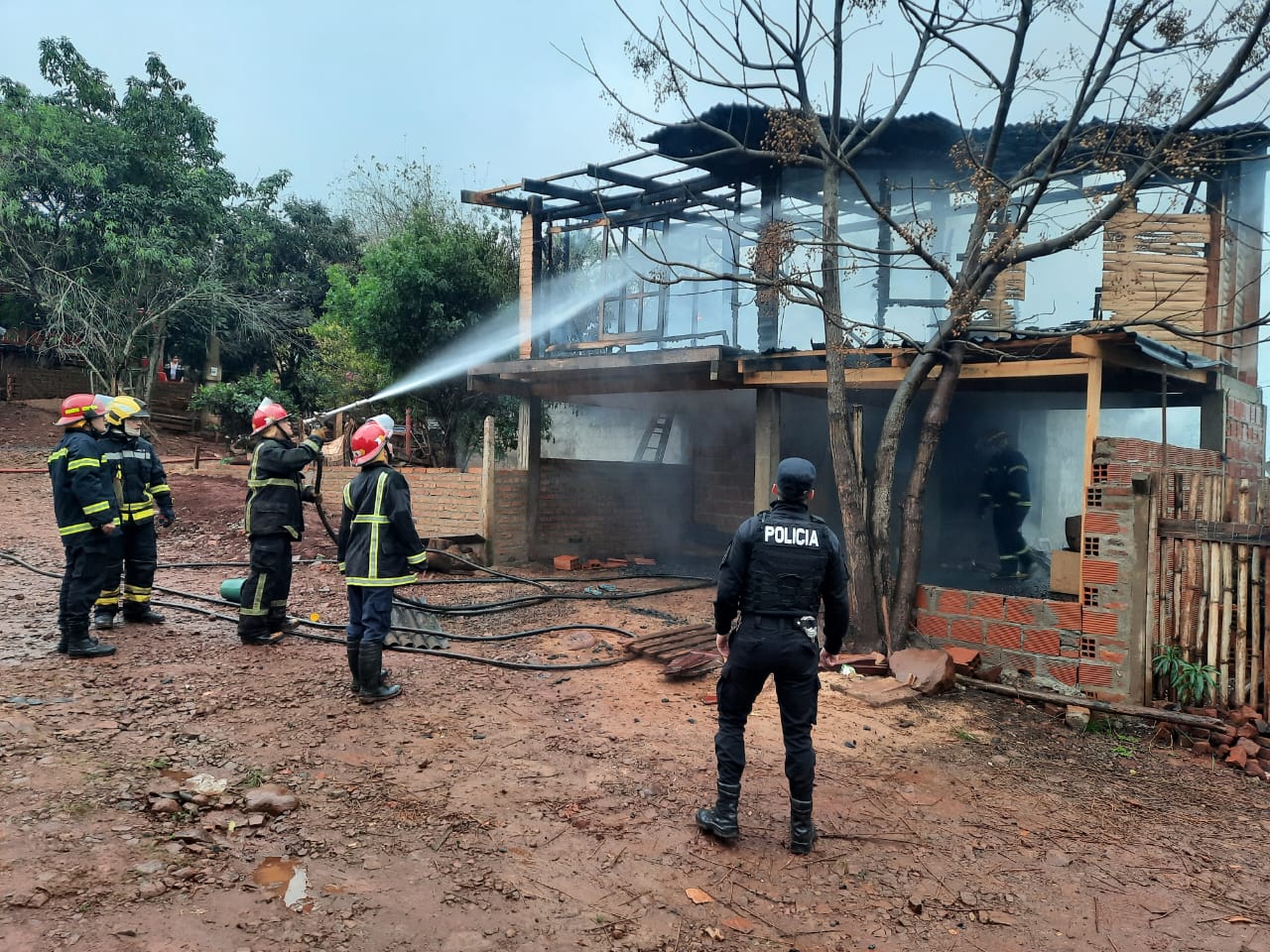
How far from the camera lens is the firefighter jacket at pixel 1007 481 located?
33.2 feet

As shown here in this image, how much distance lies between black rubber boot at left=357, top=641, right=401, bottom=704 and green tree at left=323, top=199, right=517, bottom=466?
10.2 meters

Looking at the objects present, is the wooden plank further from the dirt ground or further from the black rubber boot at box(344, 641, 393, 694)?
the black rubber boot at box(344, 641, 393, 694)

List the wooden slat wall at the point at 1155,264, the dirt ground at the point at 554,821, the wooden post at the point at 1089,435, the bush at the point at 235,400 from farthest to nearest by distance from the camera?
the bush at the point at 235,400 → the wooden slat wall at the point at 1155,264 → the wooden post at the point at 1089,435 → the dirt ground at the point at 554,821

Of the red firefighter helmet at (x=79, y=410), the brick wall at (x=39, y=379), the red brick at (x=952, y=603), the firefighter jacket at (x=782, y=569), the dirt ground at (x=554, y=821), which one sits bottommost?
the dirt ground at (x=554, y=821)

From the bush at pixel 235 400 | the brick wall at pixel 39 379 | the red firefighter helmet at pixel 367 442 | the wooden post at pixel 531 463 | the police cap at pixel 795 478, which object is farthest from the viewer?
the brick wall at pixel 39 379

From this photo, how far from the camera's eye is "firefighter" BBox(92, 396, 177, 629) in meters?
6.55

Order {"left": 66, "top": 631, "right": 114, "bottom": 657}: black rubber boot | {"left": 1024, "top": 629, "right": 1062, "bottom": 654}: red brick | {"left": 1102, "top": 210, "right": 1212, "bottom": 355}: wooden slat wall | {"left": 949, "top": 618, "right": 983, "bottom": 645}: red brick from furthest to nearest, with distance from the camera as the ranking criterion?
{"left": 1102, "top": 210, "right": 1212, "bottom": 355}: wooden slat wall
{"left": 949, "top": 618, "right": 983, "bottom": 645}: red brick
{"left": 1024, "top": 629, "right": 1062, "bottom": 654}: red brick
{"left": 66, "top": 631, "right": 114, "bottom": 657}: black rubber boot

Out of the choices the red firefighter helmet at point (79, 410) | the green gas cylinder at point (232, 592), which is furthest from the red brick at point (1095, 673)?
the red firefighter helmet at point (79, 410)

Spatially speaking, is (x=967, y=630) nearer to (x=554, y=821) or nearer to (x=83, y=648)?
(x=554, y=821)

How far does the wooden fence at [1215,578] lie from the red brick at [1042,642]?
26.9 inches

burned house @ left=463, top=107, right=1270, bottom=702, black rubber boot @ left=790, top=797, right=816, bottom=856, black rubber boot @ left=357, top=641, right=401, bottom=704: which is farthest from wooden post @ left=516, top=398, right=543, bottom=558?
black rubber boot @ left=790, top=797, right=816, bottom=856

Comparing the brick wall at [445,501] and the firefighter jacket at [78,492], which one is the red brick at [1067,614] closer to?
the firefighter jacket at [78,492]

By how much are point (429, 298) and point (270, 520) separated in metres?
9.08

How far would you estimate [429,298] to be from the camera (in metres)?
15.0
